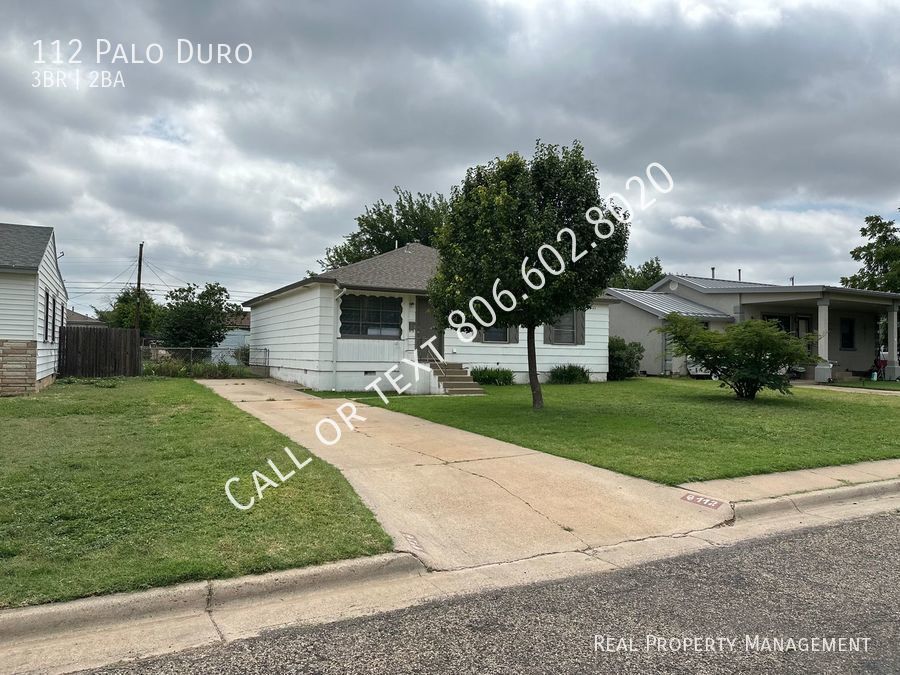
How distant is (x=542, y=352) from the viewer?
2056 centimetres

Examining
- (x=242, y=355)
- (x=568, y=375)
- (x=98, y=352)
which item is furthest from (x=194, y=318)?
(x=568, y=375)

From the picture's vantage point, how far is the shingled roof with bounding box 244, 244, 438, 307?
1714 centimetres

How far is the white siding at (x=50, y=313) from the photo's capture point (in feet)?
51.5

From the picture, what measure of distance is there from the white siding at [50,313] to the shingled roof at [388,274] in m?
6.34

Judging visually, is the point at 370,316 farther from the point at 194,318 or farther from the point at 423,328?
the point at 194,318

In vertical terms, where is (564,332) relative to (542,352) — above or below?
above

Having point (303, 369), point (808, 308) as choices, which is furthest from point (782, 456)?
point (808, 308)

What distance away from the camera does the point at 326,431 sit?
32.8ft

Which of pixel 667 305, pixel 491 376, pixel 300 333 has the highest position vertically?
pixel 667 305

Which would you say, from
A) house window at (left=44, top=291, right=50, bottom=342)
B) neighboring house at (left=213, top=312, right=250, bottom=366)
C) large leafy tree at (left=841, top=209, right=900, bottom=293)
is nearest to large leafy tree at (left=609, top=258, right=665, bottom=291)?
large leafy tree at (left=841, top=209, right=900, bottom=293)

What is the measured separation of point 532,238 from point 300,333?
1051 centimetres

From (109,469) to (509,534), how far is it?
4.34 meters

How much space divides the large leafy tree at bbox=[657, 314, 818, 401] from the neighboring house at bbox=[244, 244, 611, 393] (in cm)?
385

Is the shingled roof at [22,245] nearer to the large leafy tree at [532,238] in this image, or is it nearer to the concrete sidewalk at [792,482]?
the large leafy tree at [532,238]
